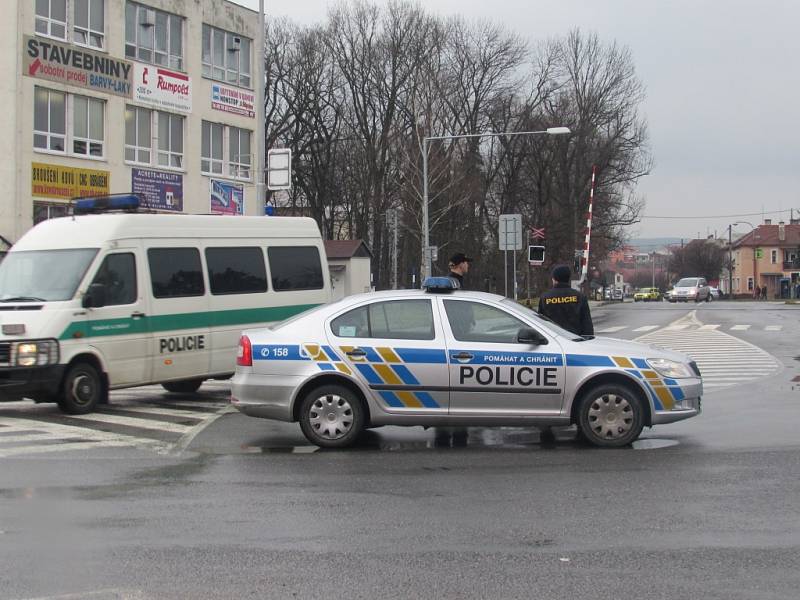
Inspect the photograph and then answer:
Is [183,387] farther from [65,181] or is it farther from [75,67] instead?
[75,67]

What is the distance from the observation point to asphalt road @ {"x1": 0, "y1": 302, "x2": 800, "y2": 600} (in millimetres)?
5234

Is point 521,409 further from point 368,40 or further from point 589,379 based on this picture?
point 368,40

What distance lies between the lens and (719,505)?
695 centimetres

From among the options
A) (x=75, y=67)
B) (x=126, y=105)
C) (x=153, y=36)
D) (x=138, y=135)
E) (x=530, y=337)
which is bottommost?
(x=530, y=337)

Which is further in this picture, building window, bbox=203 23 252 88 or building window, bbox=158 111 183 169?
building window, bbox=203 23 252 88

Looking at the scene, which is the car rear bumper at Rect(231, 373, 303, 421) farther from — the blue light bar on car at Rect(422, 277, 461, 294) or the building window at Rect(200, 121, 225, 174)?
the building window at Rect(200, 121, 225, 174)

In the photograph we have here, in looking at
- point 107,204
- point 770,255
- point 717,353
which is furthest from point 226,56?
point 770,255

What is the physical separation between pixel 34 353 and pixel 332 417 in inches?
166

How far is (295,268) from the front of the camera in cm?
1492

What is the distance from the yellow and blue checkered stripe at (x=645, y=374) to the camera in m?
9.30

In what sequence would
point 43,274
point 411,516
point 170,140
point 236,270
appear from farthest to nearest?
point 170,140, point 236,270, point 43,274, point 411,516

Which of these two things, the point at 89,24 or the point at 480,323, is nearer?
the point at 480,323

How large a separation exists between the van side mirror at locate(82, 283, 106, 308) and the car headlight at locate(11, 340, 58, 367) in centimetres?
64

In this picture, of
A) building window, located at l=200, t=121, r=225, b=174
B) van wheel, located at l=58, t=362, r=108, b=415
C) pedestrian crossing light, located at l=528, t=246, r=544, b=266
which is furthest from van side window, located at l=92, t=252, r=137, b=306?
building window, located at l=200, t=121, r=225, b=174
